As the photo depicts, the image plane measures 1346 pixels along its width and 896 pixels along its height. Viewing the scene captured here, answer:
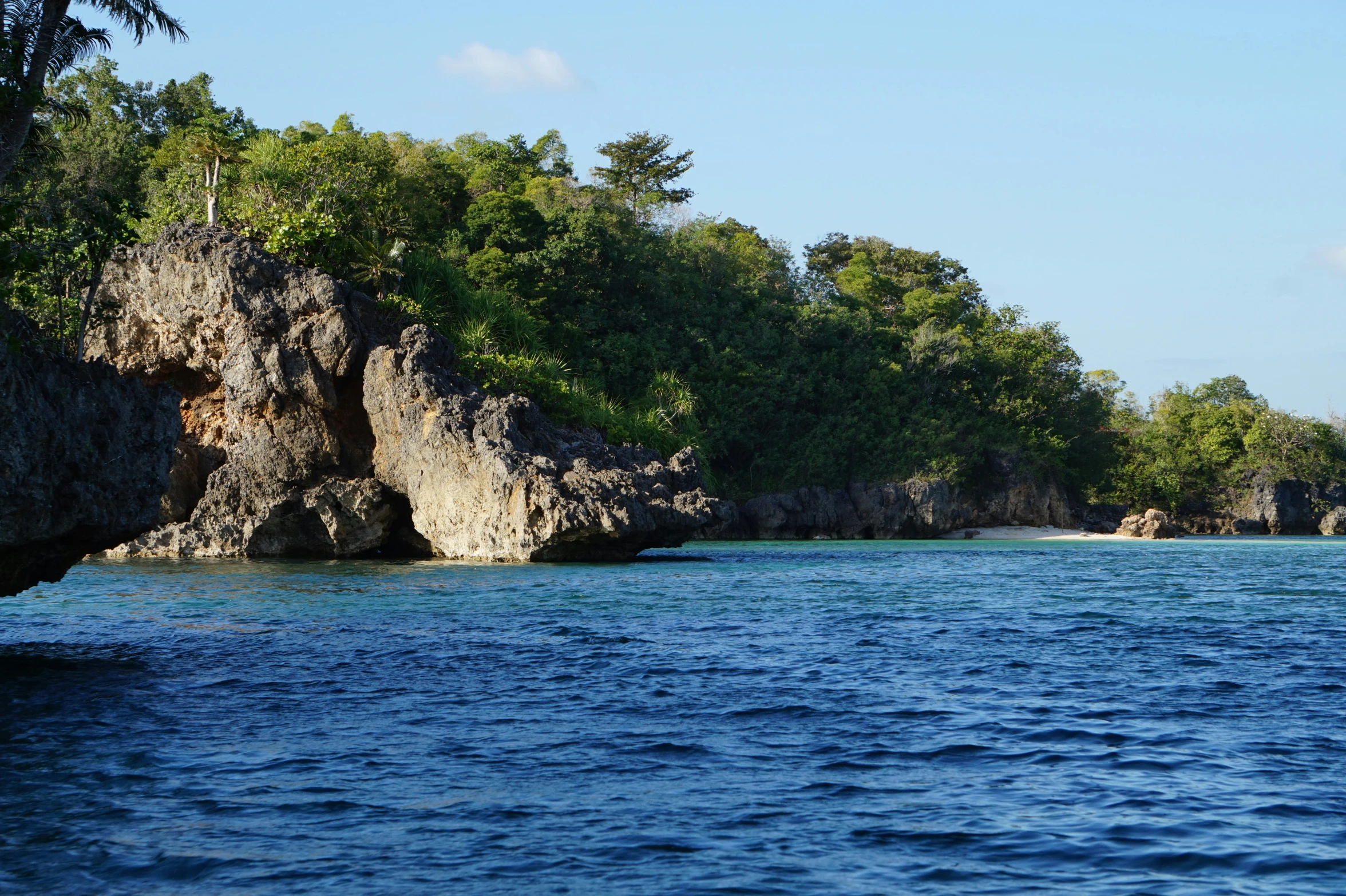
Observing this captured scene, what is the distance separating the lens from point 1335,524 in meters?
65.1

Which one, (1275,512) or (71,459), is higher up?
(71,459)

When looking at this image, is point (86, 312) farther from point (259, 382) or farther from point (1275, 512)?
point (1275, 512)

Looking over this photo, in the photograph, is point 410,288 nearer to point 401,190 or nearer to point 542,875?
point 401,190

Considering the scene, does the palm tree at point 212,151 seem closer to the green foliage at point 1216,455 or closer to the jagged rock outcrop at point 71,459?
the jagged rock outcrop at point 71,459

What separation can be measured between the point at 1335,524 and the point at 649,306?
41352 millimetres

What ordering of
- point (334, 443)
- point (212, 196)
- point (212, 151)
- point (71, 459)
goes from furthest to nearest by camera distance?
1. point (212, 151)
2. point (212, 196)
3. point (334, 443)
4. point (71, 459)

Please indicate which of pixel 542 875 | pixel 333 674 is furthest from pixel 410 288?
pixel 542 875

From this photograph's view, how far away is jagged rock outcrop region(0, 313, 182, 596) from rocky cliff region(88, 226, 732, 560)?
489 inches

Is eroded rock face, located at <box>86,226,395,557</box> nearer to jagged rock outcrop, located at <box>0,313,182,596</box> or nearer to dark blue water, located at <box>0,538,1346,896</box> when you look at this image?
dark blue water, located at <box>0,538,1346,896</box>

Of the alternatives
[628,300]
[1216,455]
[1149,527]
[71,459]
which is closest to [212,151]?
[628,300]

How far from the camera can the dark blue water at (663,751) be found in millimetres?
6324

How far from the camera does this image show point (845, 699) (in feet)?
36.3

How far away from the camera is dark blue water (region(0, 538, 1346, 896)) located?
6.32 meters

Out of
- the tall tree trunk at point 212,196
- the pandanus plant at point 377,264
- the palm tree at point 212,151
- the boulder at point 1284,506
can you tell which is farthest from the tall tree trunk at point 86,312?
the boulder at point 1284,506
